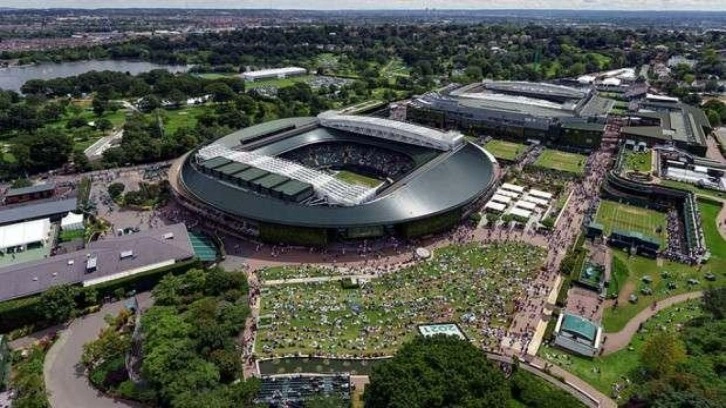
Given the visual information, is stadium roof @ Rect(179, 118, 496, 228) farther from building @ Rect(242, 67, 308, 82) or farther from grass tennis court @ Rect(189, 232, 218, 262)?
building @ Rect(242, 67, 308, 82)

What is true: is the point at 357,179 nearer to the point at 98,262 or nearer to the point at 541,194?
the point at 541,194

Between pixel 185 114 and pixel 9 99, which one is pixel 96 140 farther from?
pixel 9 99

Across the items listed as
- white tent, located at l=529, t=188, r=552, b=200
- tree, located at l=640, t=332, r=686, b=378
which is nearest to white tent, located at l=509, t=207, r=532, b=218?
white tent, located at l=529, t=188, r=552, b=200

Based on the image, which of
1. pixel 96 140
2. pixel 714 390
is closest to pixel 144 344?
pixel 714 390

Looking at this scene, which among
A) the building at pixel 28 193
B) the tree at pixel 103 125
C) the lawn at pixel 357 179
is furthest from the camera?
the tree at pixel 103 125

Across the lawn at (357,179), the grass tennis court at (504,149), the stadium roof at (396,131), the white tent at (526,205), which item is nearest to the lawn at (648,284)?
the white tent at (526,205)

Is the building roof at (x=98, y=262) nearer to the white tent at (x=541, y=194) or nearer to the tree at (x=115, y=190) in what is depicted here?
the tree at (x=115, y=190)
